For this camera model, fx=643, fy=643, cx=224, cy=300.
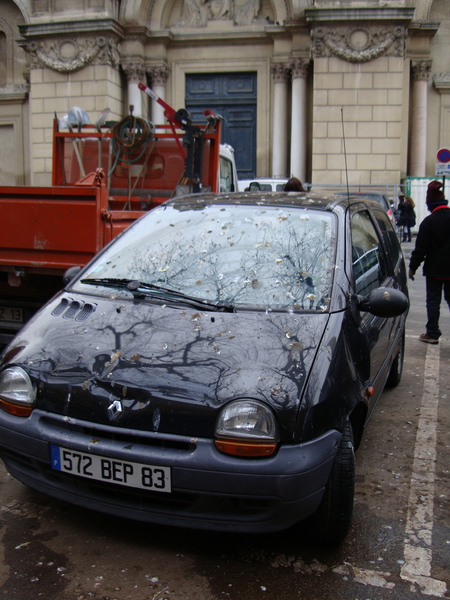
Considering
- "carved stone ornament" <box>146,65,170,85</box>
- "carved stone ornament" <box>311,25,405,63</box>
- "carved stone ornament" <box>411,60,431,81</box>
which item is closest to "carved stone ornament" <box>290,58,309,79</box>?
"carved stone ornament" <box>311,25,405,63</box>

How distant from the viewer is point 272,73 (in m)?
20.2

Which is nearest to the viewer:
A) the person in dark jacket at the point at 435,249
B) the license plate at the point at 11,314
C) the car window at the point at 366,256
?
the car window at the point at 366,256

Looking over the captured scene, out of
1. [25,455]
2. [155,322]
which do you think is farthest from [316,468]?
[25,455]

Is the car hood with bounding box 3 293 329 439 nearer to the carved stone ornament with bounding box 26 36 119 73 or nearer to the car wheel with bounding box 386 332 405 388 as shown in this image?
the car wheel with bounding box 386 332 405 388

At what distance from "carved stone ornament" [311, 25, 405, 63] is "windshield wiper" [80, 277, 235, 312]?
1671 cm

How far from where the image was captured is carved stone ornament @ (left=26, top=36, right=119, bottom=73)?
19.4 m

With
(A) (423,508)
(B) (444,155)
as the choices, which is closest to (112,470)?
(A) (423,508)

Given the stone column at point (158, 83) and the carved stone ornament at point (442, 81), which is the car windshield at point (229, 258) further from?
the carved stone ornament at point (442, 81)

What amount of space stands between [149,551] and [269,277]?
1.51 meters

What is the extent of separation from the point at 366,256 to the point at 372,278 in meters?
0.15

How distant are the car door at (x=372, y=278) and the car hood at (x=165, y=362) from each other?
25.7 inches

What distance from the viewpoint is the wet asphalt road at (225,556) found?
2.66 m

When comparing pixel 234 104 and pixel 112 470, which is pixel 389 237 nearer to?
pixel 112 470

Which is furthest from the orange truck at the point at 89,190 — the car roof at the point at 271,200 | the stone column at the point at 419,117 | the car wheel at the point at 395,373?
the stone column at the point at 419,117
